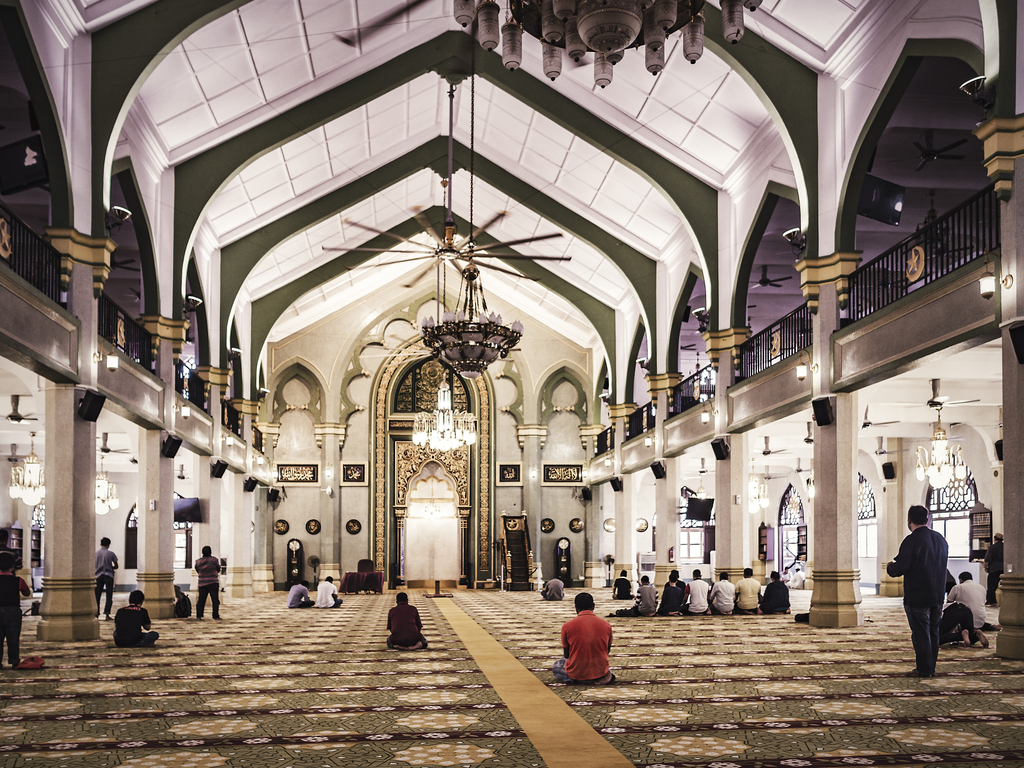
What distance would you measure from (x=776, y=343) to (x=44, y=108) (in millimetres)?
8391

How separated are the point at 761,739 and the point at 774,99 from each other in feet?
25.6

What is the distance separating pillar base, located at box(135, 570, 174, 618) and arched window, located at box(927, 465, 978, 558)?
12.3 metres

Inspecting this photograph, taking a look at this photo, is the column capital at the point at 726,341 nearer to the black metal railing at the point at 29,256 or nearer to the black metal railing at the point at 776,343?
the black metal railing at the point at 776,343

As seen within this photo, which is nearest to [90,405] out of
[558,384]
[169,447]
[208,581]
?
[169,447]

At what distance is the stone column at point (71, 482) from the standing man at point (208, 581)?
3.02 m

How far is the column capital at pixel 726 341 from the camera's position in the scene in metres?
13.0

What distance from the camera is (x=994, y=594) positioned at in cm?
1309

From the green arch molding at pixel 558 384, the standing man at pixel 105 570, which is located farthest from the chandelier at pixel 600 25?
the green arch molding at pixel 558 384

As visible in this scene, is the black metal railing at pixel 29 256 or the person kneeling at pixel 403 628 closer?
the black metal railing at pixel 29 256

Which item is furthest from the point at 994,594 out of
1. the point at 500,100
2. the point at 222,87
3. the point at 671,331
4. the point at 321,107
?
the point at 222,87

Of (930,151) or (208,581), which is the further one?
(208,581)

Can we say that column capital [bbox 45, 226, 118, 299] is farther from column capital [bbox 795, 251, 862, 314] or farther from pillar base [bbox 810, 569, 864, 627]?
pillar base [bbox 810, 569, 864, 627]

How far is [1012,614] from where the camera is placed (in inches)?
260

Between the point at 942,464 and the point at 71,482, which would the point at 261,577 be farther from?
the point at 942,464
